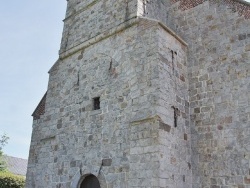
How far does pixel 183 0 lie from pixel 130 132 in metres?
4.64

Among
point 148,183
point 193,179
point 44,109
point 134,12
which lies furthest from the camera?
point 44,109

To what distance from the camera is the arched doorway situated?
7126mm

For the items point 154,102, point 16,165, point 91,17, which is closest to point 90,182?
point 154,102

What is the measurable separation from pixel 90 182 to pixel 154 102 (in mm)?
2760

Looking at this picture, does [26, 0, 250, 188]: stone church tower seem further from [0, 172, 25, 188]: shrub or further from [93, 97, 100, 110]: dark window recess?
[0, 172, 25, 188]: shrub

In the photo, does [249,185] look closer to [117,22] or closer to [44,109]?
[117,22]

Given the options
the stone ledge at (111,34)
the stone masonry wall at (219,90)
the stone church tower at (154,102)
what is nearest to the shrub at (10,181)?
the stone church tower at (154,102)

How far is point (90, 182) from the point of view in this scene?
7312mm

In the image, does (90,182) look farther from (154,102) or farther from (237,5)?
(237,5)

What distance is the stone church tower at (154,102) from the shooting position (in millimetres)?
6399

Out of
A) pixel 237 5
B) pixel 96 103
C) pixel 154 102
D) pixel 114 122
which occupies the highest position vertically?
pixel 237 5

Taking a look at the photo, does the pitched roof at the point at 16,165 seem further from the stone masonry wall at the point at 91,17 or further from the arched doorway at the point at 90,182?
the arched doorway at the point at 90,182

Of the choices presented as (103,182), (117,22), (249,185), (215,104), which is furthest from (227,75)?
(103,182)

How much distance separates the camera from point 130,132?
6.54 metres
